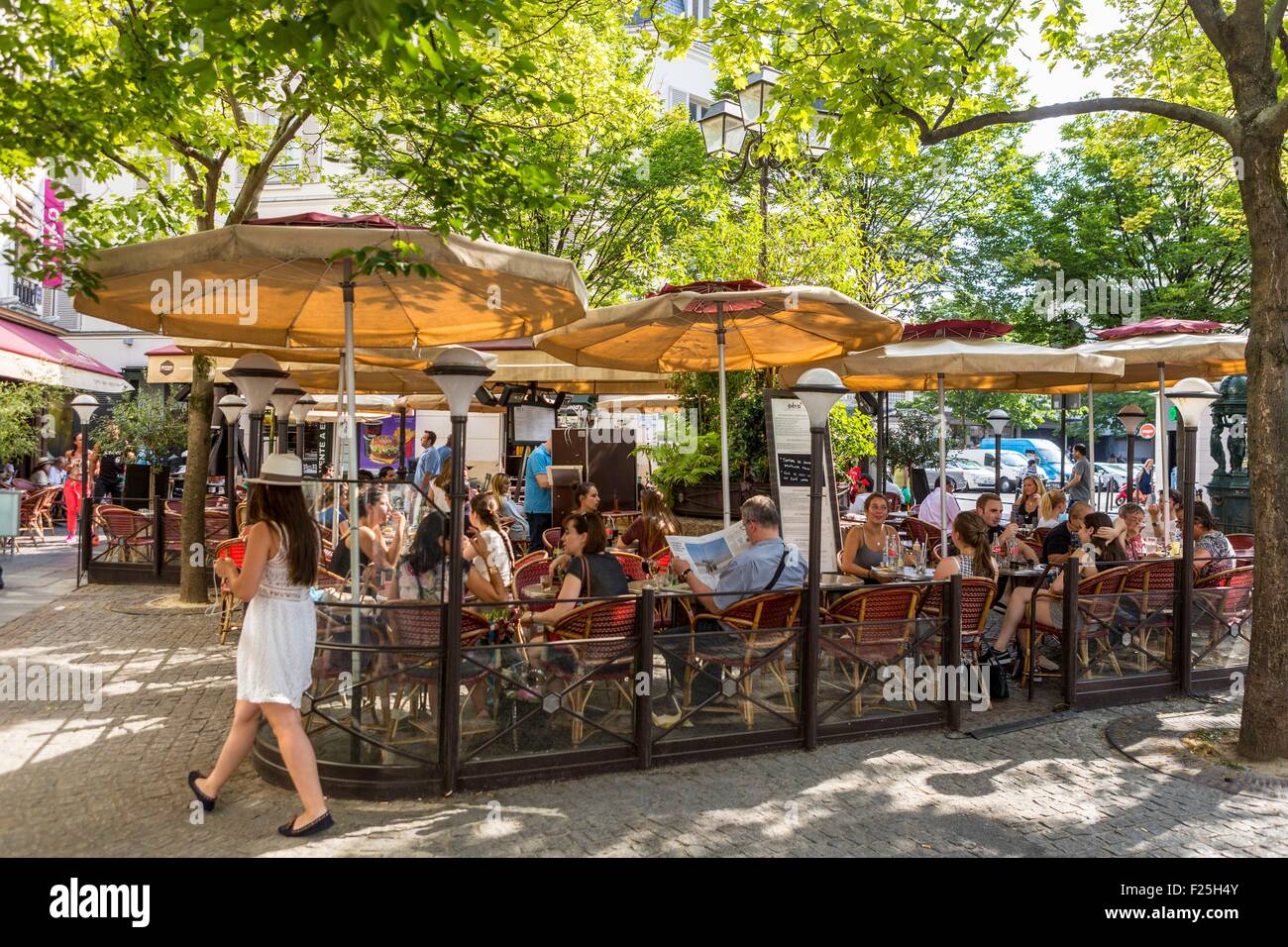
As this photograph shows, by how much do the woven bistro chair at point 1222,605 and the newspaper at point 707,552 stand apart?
3872 mm

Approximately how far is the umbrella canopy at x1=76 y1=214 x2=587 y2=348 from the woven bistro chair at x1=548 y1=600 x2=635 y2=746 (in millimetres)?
2035

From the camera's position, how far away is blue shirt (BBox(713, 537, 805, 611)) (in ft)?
20.1

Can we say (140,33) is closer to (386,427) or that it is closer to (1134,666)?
(1134,666)

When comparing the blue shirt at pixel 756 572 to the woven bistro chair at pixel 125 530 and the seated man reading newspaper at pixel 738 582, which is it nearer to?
the seated man reading newspaper at pixel 738 582

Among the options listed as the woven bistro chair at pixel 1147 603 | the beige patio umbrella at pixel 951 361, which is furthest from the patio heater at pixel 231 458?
the woven bistro chair at pixel 1147 603

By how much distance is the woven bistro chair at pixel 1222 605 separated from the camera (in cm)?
747

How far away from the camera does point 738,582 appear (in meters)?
6.18

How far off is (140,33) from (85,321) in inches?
1074

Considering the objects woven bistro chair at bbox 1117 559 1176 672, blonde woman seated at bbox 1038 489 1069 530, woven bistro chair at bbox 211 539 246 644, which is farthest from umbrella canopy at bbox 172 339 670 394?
woven bistro chair at bbox 1117 559 1176 672

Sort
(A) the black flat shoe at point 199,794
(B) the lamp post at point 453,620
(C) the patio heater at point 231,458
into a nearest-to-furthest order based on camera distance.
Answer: (A) the black flat shoe at point 199,794 → (B) the lamp post at point 453,620 → (C) the patio heater at point 231,458

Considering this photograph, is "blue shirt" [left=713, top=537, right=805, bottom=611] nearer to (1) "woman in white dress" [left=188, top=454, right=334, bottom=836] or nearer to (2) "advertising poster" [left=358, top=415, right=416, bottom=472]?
(1) "woman in white dress" [left=188, top=454, right=334, bottom=836]

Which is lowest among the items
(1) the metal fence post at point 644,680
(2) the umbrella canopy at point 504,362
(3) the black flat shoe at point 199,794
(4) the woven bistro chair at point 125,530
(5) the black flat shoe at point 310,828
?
(5) the black flat shoe at point 310,828

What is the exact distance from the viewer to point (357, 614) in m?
5.08
